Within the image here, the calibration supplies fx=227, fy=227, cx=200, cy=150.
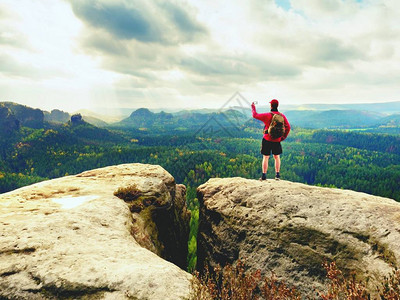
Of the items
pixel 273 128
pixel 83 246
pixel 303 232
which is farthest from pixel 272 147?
pixel 83 246

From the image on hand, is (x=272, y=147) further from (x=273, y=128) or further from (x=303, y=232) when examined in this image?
(x=303, y=232)

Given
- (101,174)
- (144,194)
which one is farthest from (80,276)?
Answer: (101,174)

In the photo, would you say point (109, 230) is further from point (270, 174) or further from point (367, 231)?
point (270, 174)

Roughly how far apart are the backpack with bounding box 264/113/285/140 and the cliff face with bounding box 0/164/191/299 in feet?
29.0

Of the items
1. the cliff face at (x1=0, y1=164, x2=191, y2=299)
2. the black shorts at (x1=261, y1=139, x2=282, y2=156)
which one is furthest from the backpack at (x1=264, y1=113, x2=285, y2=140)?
the cliff face at (x1=0, y1=164, x2=191, y2=299)

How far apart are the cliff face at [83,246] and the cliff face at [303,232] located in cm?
464

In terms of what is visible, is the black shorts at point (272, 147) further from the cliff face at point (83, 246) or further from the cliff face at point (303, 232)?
the cliff face at point (83, 246)

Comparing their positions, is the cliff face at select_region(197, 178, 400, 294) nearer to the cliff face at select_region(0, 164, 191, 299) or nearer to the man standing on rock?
the man standing on rock

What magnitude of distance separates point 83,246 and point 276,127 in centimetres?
1233

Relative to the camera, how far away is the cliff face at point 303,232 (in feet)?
31.0

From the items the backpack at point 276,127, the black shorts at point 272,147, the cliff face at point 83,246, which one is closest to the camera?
the cliff face at point 83,246

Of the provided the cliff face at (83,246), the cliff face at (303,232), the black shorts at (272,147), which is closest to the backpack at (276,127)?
the black shorts at (272,147)

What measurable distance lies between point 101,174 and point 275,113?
45.5 feet

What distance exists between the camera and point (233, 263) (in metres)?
12.5
